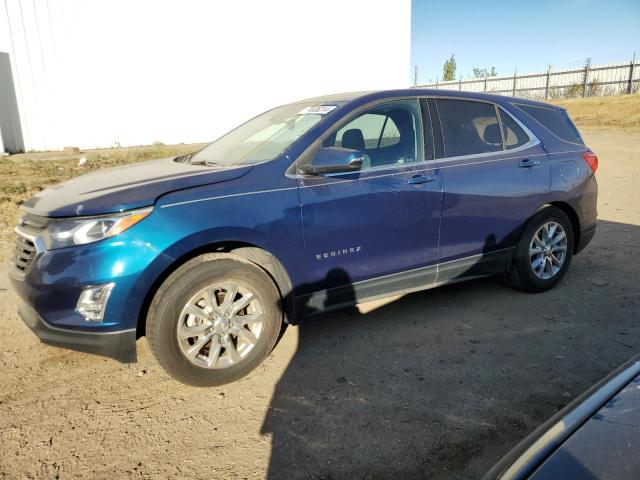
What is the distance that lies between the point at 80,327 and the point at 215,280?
778mm

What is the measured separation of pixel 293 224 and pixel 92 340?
1351 mm

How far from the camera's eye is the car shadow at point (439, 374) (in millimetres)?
2395

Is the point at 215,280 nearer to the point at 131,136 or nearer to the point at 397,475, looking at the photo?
the point at 397,475

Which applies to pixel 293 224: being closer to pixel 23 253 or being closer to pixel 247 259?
pixel 247 259

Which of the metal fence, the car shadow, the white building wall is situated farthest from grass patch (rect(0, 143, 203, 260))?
the metal fence

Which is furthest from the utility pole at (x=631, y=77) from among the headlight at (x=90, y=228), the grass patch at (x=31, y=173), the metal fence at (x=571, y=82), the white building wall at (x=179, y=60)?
the headlight at (x=90, y=228)

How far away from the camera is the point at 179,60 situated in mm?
15000

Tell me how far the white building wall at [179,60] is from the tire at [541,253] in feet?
42.1

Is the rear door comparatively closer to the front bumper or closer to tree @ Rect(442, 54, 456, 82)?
the front bumper

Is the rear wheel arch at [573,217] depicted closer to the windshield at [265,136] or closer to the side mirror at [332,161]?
the side mirror at [332,161]

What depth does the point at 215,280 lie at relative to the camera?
2859 millimetres

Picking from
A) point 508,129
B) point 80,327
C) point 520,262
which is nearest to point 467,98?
point 508,129

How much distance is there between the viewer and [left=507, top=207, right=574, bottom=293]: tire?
164 inches

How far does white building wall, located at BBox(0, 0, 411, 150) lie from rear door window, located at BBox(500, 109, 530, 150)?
12.6 metres
